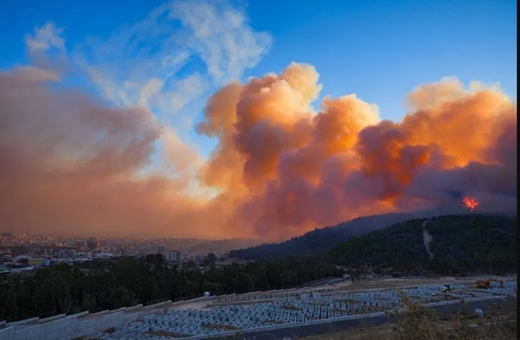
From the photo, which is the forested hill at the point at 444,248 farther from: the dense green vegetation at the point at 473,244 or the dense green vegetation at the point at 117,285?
the dense green vegetation at the point at 117,285

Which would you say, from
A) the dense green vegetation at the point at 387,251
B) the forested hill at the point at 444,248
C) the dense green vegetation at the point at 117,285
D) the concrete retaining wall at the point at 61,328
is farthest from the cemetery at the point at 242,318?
the dense green vegetation at the point at 387,251

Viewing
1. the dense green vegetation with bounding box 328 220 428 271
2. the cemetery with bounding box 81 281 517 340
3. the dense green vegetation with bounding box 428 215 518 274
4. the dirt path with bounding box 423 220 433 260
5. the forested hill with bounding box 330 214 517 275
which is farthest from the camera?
the dirt path with bounding box 423 220 433 260

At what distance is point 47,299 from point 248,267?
28.7 m

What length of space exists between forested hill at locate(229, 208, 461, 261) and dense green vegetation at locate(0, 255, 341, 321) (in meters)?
68.5

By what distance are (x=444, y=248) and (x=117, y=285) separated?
83292mm

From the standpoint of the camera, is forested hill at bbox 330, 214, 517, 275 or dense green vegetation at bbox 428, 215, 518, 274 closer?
dense green vegetation at bbox 428, 215, 518, 274

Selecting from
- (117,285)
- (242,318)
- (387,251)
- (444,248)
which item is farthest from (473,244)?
(117,285)

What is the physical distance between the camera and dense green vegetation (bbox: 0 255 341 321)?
109ft

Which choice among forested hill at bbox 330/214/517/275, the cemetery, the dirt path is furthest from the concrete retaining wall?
the dirt path

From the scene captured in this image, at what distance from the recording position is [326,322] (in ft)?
81.3

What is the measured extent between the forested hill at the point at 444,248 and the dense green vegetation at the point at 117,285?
33.7m

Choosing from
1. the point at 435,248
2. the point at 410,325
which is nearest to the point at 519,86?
the point at 410,325

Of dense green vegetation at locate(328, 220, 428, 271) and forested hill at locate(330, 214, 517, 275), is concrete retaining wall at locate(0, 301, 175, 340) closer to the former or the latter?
forested hill at locate(330, 214, 517, 275)

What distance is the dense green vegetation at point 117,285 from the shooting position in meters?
33.2
